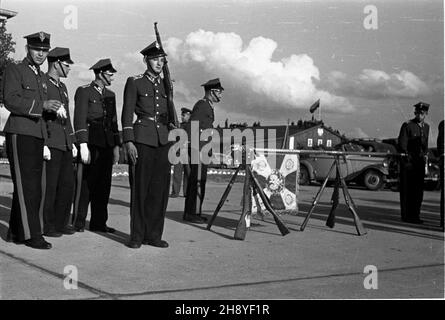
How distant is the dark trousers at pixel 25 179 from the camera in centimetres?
678

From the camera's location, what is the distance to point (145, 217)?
731 centimetres

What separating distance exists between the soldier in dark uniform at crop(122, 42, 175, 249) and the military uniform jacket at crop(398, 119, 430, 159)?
5019 mm

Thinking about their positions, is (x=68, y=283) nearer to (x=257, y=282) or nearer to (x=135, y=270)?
(x=135, y=270)

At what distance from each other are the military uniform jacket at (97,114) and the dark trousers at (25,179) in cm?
134

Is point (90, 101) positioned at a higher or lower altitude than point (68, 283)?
higher

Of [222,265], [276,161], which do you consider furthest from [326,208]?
[222,265]

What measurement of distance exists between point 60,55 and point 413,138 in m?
5.84

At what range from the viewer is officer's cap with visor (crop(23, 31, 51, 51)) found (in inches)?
267

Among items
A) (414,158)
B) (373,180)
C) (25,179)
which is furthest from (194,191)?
(373,180)

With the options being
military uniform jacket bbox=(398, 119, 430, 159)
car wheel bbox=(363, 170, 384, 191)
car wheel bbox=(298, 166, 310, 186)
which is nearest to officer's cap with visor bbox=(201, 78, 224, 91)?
military uniform jacket bbox=(398, 119, 430, 159)

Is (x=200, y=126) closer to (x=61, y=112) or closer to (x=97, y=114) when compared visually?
(x=97, y=114)

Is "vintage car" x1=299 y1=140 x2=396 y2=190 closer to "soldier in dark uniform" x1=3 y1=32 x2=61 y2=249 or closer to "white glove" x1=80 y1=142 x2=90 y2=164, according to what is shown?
"white glove" x1=80 y1=142 x2=90 y2=164
